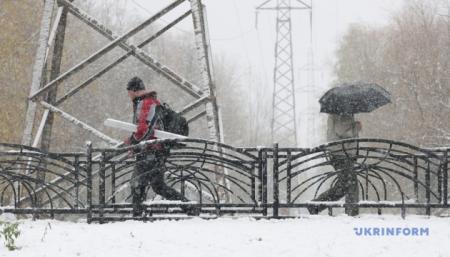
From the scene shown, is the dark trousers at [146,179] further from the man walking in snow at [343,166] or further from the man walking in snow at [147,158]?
the man walking in snow at [343,166]

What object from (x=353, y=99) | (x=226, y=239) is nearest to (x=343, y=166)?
(x=353, y=99)

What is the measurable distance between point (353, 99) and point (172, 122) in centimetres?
312

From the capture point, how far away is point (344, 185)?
9578mm

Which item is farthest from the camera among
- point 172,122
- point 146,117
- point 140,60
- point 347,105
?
point 140,60

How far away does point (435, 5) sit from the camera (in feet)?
108

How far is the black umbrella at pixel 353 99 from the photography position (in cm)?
→ 1068

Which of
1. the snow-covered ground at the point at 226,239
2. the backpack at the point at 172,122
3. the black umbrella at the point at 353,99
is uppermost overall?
the black umbrella at the point at 353,99

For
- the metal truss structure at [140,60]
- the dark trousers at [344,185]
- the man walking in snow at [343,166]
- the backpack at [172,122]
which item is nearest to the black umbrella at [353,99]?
the man walking in snow at [343,166]

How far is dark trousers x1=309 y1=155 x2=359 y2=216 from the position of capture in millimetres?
9273

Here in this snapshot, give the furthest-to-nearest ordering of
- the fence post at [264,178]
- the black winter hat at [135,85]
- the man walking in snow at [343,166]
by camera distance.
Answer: the man walking in snow at [343,166]
the black winter hat at [135,85]
the fence post at [264,178]

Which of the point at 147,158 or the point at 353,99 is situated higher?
the point at 353,99

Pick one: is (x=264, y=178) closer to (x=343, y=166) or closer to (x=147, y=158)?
(x=343, y=166)

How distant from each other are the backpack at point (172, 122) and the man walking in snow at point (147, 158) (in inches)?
4.4

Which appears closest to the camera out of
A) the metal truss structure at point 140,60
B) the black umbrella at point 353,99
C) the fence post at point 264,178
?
the fence post at point 264,178
